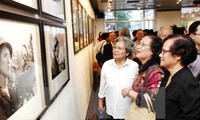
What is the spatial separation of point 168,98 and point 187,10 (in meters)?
13.7

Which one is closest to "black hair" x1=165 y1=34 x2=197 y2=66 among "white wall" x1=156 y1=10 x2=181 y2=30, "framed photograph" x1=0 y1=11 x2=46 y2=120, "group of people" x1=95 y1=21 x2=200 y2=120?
"group of people" x1=95 y1=21 x2=200 y2=120

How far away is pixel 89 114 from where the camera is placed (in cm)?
419

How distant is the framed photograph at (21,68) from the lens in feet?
2.68

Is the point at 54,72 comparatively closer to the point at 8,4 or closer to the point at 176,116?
the point at 8,4

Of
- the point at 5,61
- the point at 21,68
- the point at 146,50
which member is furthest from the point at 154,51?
the point at 5,61

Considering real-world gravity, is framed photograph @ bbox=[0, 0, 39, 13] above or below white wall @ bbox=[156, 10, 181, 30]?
below

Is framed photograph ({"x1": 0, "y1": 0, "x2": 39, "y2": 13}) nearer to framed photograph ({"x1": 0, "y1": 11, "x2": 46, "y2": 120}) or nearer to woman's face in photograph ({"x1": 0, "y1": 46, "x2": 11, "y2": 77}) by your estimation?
framed photograph ({"x1": 0, "y1": 11, "x2": 46, "y2": 120})

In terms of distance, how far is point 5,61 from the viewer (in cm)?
82

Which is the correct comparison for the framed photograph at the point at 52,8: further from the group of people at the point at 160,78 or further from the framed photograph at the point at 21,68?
the group of people at the point at 160,78

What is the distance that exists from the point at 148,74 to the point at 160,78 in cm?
11

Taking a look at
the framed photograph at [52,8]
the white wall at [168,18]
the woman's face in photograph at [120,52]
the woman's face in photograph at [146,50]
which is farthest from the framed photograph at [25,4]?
the white wall at [168,18]

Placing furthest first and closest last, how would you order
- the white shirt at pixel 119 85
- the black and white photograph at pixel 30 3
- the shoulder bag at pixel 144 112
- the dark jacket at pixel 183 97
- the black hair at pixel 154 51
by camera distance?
1. the white shirt at pixel 119 85
2. the black hair at pixel 154 51
3. the shoulder bag at pixel 144 112
4. the dark jacket at pixel 183 97
5. the black and white photograph at pixel 30 3

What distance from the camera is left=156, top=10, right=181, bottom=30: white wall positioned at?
42.9ft

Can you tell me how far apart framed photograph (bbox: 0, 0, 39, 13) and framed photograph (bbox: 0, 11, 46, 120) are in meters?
0.05
